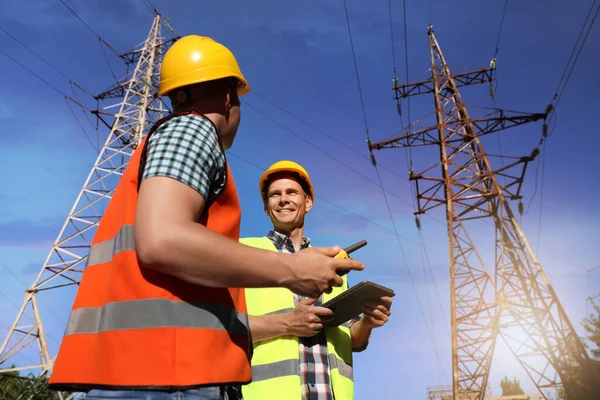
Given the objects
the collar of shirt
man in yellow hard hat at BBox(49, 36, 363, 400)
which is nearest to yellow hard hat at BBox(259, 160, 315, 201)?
the collar of shirt

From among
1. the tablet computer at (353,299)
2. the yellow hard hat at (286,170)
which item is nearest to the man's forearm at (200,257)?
the tablet computer at (353,299)

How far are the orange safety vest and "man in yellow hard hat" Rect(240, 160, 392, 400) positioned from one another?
1078 mm

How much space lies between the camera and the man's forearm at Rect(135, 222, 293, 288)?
3.21 feet

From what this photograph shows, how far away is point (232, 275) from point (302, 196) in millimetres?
2094

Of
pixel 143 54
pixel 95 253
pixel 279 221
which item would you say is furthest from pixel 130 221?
pixel 143 54

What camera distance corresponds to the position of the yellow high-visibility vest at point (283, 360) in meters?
2.17

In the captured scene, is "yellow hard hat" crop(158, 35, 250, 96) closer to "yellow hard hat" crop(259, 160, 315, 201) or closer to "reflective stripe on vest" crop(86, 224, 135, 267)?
"reflective stripe on vest" crop(86, 224, 135, 267)

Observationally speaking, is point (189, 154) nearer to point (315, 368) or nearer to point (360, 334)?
point (315, 368)

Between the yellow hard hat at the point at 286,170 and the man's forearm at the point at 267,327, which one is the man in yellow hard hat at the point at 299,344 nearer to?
the man's forearm at the point at 267,327

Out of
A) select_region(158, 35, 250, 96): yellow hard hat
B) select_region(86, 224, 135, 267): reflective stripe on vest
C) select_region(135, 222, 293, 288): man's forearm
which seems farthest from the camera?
select_region(158, 35, 250, 96): yellow hard hat

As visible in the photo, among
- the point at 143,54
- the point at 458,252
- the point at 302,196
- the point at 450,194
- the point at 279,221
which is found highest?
the point at 143,54

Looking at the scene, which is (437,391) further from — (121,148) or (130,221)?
(130,221)

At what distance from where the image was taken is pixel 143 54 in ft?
64.8

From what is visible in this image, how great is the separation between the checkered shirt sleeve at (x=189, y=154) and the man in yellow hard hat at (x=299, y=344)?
1.22m
